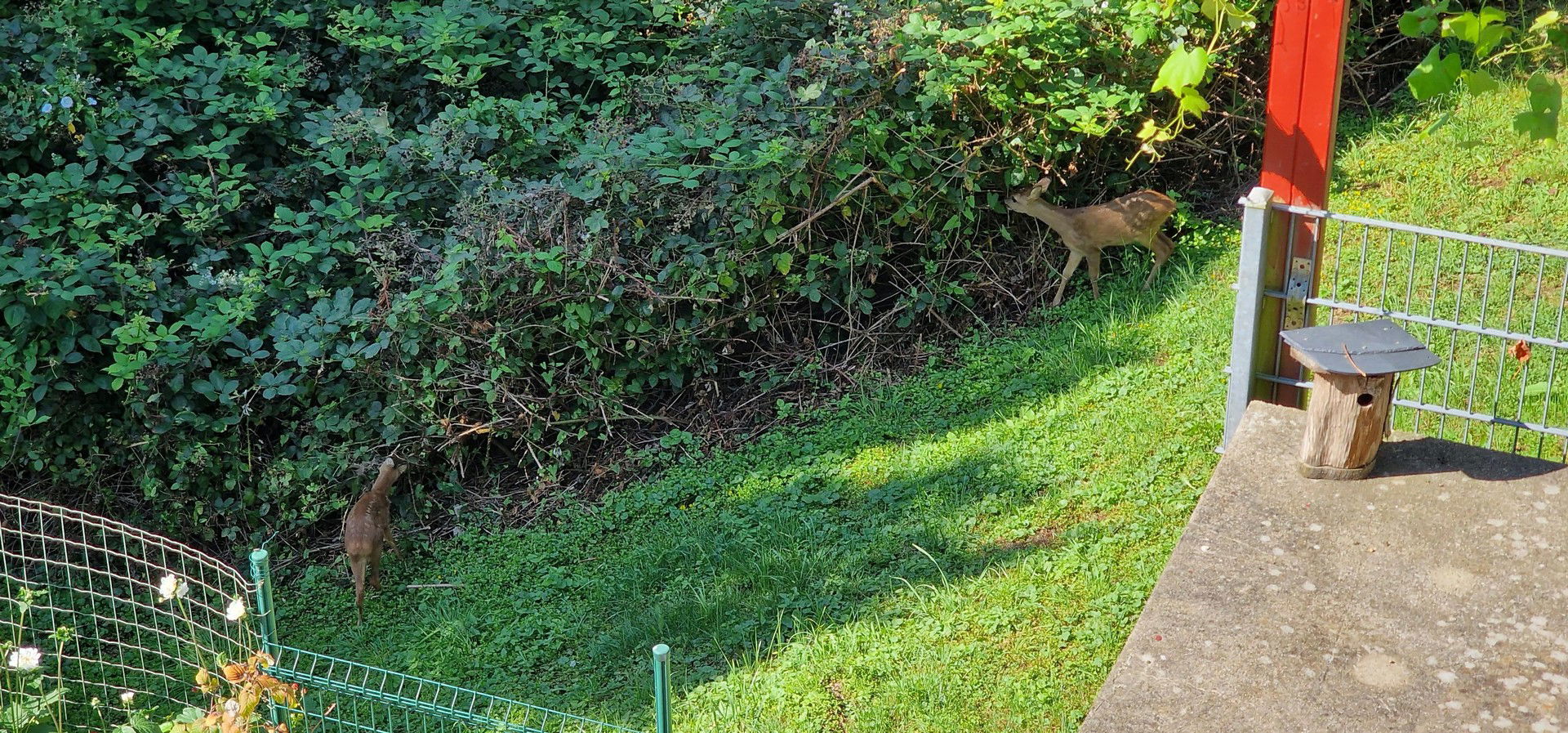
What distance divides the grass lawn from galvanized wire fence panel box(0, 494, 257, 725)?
0.47 meters

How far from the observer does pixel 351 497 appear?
22.0 ft

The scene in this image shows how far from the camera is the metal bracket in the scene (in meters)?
4.95

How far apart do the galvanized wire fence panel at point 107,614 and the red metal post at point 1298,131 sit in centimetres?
392

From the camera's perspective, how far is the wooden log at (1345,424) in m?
4.28

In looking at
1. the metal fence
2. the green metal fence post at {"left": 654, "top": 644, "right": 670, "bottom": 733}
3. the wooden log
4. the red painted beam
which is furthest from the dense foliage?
the green metal fence post at {"left": 654, "top": 644, "right": 670, "bottom": 733}

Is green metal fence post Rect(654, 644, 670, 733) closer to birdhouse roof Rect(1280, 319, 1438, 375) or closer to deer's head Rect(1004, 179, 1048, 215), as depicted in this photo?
birdhouse roof Rect(1280, 319, 1438, 375)

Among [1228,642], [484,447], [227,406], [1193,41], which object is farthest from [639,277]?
[1228,642]

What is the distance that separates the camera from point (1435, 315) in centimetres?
574

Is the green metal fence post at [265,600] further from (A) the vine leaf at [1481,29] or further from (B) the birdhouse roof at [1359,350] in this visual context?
(A) the vine leaf at [1481,29]

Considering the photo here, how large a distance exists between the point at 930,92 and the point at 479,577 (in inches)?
121

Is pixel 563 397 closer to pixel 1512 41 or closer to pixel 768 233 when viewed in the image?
pixel 768 233

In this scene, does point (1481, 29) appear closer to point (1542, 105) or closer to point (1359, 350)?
point (1542, 105)

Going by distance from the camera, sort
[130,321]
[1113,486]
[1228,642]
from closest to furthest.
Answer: [1228,642], [1113,486], [130,321]

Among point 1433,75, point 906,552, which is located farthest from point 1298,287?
point 906,552
